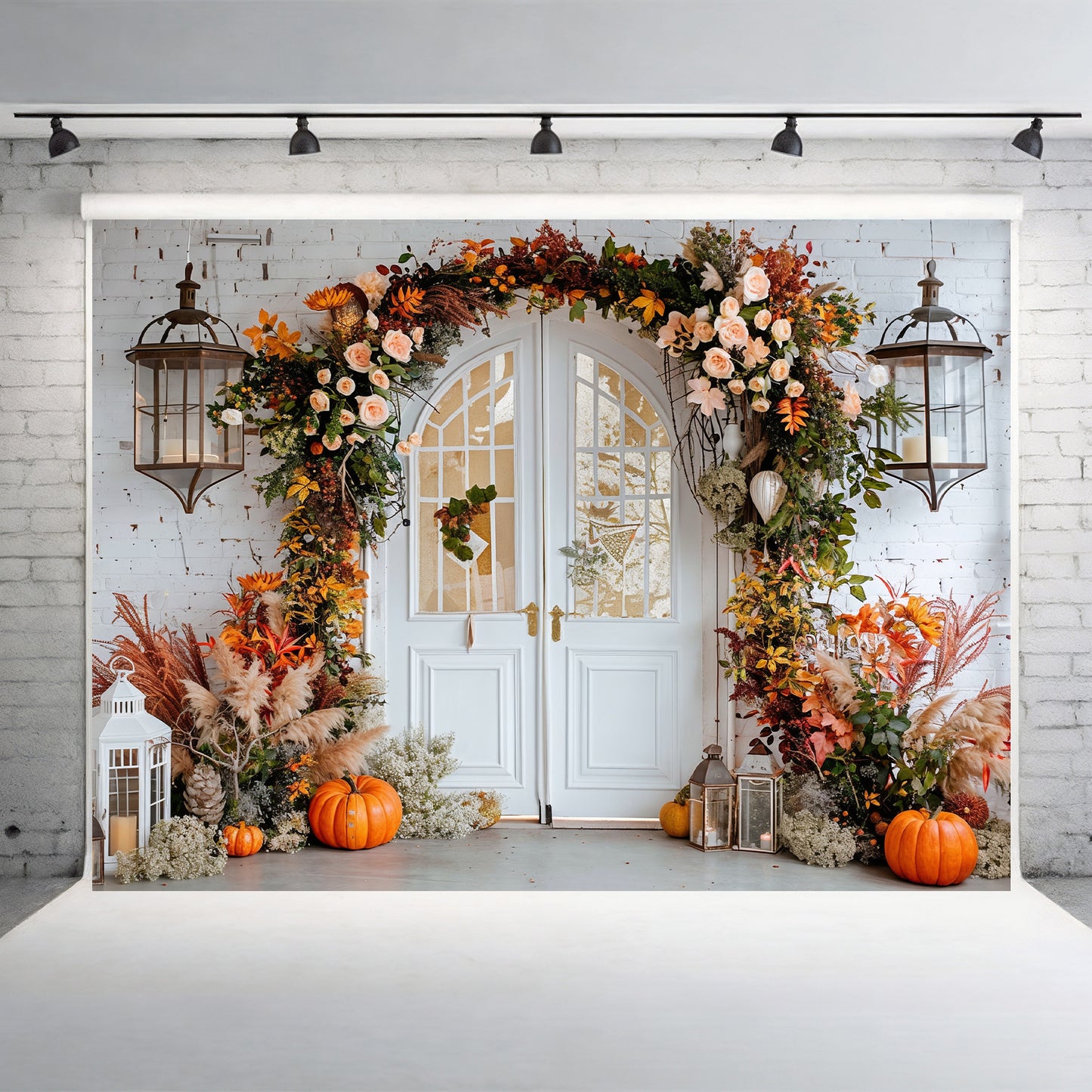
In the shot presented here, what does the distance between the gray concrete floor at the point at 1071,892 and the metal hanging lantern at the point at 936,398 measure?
4.98 feet

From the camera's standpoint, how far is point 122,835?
12.8 ft

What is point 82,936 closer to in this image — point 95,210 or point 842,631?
point 95,210

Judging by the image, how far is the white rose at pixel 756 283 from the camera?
4000 mm

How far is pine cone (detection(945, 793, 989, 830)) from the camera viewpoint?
4121 millimetres

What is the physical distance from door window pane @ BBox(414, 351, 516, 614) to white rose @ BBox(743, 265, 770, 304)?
1.19 meters

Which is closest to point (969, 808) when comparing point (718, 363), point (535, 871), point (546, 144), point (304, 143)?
point (535, 871)

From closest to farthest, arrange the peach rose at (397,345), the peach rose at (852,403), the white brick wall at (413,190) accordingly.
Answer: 1. the white brick wall at (413,190)
2. the peach rose at (852,403)
3. the peach rose at (397,345)

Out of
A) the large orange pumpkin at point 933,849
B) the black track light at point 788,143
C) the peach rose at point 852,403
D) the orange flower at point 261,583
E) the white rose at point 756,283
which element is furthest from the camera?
the orange flower at point 261,583

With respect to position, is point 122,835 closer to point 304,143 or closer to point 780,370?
point 304,143

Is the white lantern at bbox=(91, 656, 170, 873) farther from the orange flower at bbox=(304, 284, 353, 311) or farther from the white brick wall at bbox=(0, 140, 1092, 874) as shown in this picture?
the orange flower at bbox=(304, 284, 353, 311)

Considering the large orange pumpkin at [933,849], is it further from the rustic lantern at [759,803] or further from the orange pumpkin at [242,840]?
the orange pumpkin at [242,840]

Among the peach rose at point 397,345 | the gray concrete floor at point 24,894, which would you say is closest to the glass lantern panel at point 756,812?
the peach rose at point 397,345

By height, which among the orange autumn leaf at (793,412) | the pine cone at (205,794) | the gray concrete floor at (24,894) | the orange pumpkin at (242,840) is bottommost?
the gray concrete floor at (24,894)

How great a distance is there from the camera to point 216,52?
9.76 ft
